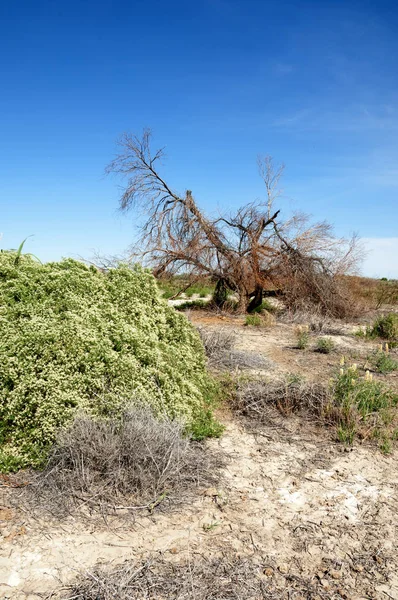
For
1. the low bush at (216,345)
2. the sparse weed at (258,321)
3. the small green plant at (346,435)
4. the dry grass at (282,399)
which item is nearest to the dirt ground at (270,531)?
the small green plant at (346,435)

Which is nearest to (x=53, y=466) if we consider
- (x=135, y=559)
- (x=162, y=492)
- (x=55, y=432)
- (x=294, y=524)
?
(x=55, y=432)

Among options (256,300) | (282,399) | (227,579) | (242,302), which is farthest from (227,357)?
(256,300)

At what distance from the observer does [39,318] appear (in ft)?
13.9

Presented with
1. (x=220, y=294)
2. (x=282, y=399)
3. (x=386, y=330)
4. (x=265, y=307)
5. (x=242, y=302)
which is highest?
(x=220, y=294)

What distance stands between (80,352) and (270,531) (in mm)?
2061

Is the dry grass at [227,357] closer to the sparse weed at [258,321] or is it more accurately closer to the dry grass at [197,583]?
the sparse weed at [258,321]

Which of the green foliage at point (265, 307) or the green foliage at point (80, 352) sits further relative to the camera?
the green foliage at point (265, 307)

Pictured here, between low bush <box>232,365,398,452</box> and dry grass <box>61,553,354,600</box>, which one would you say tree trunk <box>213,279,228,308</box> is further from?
dry grass <box>61,553,354,600</box>

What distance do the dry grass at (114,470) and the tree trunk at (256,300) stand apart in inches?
432

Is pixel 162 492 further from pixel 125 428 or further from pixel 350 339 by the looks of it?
pixel 350 339

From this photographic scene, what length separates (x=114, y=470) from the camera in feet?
11.8

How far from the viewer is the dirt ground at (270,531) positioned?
2.80 metres

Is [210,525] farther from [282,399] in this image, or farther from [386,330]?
[386,330]

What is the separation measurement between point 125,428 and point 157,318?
1.50 meters
